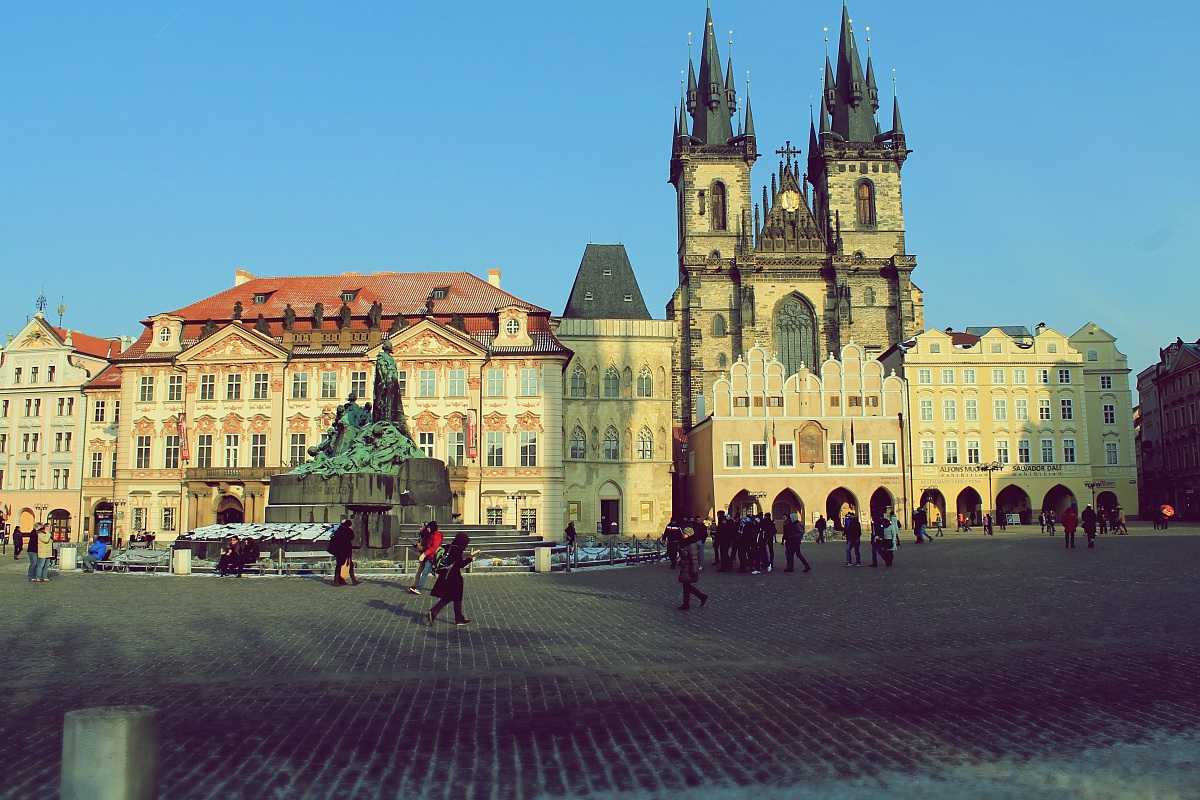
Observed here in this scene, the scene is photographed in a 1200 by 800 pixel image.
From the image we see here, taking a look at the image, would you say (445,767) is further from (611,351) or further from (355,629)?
(611,351)

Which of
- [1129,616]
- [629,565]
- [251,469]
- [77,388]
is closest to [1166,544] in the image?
[629,565]

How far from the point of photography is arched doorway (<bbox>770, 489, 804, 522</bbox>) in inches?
2301

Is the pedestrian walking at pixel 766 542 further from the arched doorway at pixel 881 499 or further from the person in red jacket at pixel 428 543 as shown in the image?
the arched doorway at pixel 881 499

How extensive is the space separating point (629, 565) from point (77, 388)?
43463 mm

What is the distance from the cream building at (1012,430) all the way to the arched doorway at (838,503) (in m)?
5.06

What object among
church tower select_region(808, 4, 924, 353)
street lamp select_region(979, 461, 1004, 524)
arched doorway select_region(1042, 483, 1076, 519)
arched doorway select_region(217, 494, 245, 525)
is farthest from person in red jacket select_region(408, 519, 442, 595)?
church tower select_region(808, 4, 924, 353)

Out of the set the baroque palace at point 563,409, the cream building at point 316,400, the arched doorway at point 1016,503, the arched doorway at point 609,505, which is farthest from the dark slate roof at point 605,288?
the arched doorway at point 1016,503

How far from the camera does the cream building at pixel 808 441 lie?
5788 centimetres

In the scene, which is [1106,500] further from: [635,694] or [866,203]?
[635,694]

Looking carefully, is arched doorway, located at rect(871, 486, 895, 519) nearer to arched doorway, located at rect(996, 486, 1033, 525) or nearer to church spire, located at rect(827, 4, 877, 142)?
arched doorway, located at rect(996, 486, 1033, 525)

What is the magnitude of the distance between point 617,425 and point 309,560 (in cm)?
3383

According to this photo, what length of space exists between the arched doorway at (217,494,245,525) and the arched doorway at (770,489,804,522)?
2891 cm

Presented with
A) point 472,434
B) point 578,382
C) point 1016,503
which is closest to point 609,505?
point 578,382

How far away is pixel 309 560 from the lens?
83.5ft
